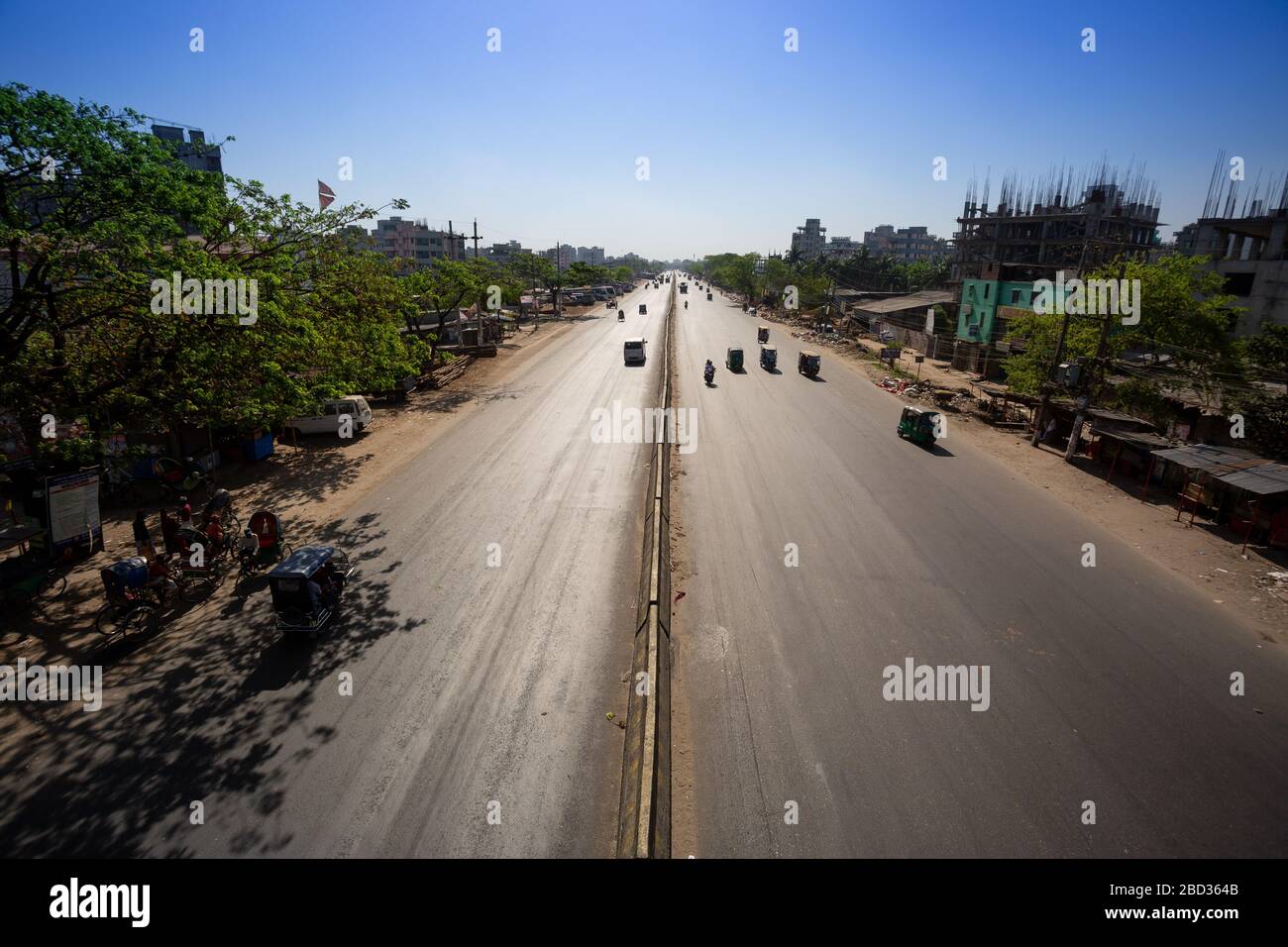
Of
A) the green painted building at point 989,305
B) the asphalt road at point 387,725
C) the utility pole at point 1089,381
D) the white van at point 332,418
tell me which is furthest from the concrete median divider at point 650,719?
the green painted building at point 989,305

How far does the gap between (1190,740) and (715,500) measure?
12895 millimetres

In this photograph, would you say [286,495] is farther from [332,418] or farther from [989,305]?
[989,305]

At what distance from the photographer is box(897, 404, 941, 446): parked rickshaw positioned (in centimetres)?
2677

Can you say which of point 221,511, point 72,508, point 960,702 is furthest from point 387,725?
point 72,508

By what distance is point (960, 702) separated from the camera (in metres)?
10.5

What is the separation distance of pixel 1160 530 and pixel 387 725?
75.6ft

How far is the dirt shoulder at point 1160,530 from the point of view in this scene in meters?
14.6

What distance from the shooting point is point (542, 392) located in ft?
118

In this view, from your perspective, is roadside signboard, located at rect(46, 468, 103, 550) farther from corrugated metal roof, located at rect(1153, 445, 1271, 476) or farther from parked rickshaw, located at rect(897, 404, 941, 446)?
corrugated metal roof, located at rect(1153, 445, 1271, 476)

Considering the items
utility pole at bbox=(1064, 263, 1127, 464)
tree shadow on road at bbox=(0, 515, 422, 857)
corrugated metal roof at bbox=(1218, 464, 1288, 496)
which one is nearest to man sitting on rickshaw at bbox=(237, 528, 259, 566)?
tree shadow on road at bbox=(0, 515, 422, 857)
